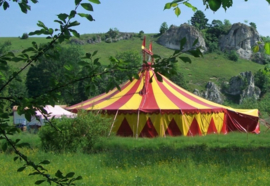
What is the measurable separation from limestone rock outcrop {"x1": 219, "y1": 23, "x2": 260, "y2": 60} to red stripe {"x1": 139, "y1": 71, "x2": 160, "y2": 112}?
62.5 meters

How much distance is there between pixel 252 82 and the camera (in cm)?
5188

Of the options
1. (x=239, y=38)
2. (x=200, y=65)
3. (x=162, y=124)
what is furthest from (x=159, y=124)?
(x=239, y=38)

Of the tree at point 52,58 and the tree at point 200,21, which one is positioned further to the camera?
the tree at point 200,21

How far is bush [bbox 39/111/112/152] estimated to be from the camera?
1021cm

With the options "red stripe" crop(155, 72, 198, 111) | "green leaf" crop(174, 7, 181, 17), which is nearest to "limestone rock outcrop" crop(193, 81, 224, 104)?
"red stripe" crop(155, 72, 198, 111)

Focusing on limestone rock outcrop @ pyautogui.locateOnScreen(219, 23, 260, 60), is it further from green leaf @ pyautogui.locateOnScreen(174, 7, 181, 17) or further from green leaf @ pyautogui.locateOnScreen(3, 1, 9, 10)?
green leaf @ pyautogui.locateOnScreen(3, 1, 9, 10)

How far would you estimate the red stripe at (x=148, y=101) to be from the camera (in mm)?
14695

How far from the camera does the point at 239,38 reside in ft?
253

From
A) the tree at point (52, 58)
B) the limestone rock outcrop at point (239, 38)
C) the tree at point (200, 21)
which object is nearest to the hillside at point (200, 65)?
the limestone rock outcrop at point (239, 38)

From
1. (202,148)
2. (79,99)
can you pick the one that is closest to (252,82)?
(79,99)

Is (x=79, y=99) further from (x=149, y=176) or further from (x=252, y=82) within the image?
(x=149, y=176)

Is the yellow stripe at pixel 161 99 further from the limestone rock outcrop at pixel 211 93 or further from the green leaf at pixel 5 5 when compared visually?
the limestone rock outcrop at pixel 211 93

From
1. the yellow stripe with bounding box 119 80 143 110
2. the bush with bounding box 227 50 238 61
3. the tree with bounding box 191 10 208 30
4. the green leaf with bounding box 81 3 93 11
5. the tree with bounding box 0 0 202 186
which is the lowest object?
the yellow stripe with bounding box 119 80 143 110

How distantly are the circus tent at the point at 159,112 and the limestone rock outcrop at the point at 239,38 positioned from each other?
61.7m
